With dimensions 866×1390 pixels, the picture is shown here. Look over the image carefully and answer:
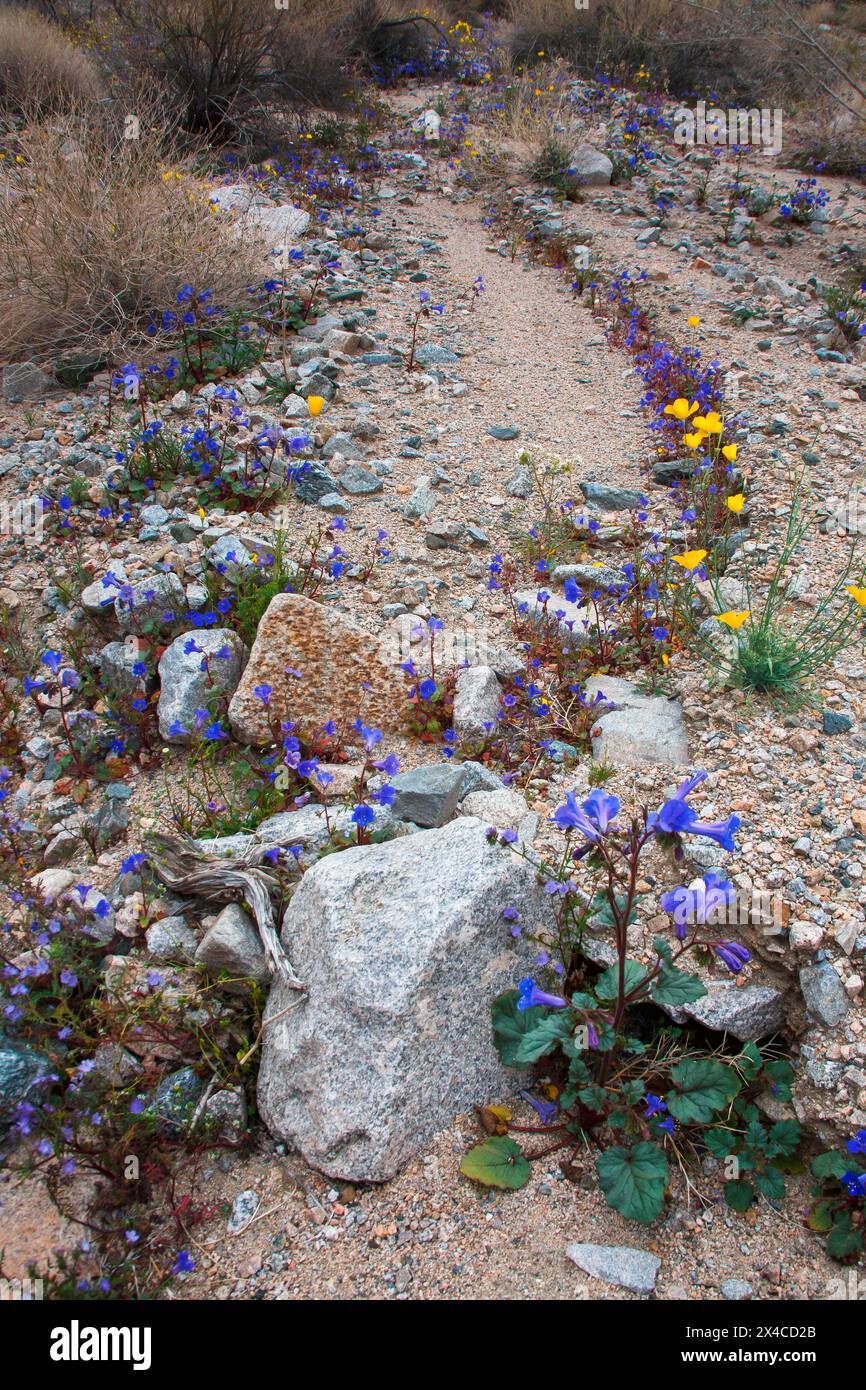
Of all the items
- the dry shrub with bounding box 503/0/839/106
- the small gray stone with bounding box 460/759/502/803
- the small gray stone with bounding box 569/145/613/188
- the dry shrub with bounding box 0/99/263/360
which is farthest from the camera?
the dry shrub with bounding box 503/0/839/106

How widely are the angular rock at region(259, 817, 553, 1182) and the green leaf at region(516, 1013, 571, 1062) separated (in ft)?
0.90

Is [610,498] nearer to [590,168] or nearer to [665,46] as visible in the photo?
[590,168]

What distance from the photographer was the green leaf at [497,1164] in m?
2.14

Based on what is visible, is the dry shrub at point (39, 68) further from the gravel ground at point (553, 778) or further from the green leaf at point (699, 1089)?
the green leaf at point (699, 1089)

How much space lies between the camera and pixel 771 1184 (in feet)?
7.01

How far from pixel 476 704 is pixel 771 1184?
171 cm

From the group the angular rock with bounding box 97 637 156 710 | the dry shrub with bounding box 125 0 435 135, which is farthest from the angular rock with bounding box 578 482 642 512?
the dry shrub with bounding box 125 0 435 135

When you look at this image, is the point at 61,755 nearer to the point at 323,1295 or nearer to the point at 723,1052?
the point at 323,1295

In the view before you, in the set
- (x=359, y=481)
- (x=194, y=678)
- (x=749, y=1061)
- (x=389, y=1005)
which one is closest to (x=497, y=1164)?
(x=389, y=1005)

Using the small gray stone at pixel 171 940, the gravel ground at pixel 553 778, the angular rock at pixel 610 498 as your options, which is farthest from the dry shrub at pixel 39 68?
the small gray stone at pixel 171 940

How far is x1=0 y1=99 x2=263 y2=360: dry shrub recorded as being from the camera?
514 centimetres

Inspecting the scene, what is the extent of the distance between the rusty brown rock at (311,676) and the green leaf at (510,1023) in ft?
4.22

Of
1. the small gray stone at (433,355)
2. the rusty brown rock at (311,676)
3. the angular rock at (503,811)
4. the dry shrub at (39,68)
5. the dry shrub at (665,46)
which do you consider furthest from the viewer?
the dry shrub at (665,46)

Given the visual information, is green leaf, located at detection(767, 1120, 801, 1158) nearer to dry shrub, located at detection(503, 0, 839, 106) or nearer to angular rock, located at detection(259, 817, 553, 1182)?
angular rock, located at detection(259, 817, 553, 1182)
